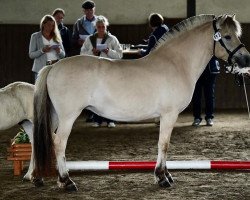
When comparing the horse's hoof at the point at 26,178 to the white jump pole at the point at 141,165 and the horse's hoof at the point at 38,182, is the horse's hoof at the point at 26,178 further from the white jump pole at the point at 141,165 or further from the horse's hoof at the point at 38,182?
the white jump pole at the point at 141,165

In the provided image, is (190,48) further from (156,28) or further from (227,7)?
(227,7)

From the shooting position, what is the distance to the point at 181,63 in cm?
590

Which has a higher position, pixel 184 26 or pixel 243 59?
pixel 184 26

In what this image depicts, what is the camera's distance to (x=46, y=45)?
8461 millimetres

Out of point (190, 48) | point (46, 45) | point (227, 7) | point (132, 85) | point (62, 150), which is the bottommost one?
point (62, 150)

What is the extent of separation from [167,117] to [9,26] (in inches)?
338

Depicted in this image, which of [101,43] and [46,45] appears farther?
[101,43]

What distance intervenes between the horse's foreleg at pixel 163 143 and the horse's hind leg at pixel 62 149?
33.6 inches

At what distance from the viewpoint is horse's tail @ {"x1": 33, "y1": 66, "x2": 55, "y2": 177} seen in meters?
5.48

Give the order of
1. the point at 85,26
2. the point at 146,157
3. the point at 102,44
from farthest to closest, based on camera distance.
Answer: the point at 85,26, the point at 102,44, the point at 146,157

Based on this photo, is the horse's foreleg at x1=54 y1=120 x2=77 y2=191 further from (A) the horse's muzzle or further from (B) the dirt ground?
(A) the horse's muzzle

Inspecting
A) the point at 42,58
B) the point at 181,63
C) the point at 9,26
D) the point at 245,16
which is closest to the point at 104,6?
the point at 9,26

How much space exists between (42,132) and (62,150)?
0.26 m

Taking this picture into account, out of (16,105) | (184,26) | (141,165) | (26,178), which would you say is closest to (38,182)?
Answer: (26,178)
